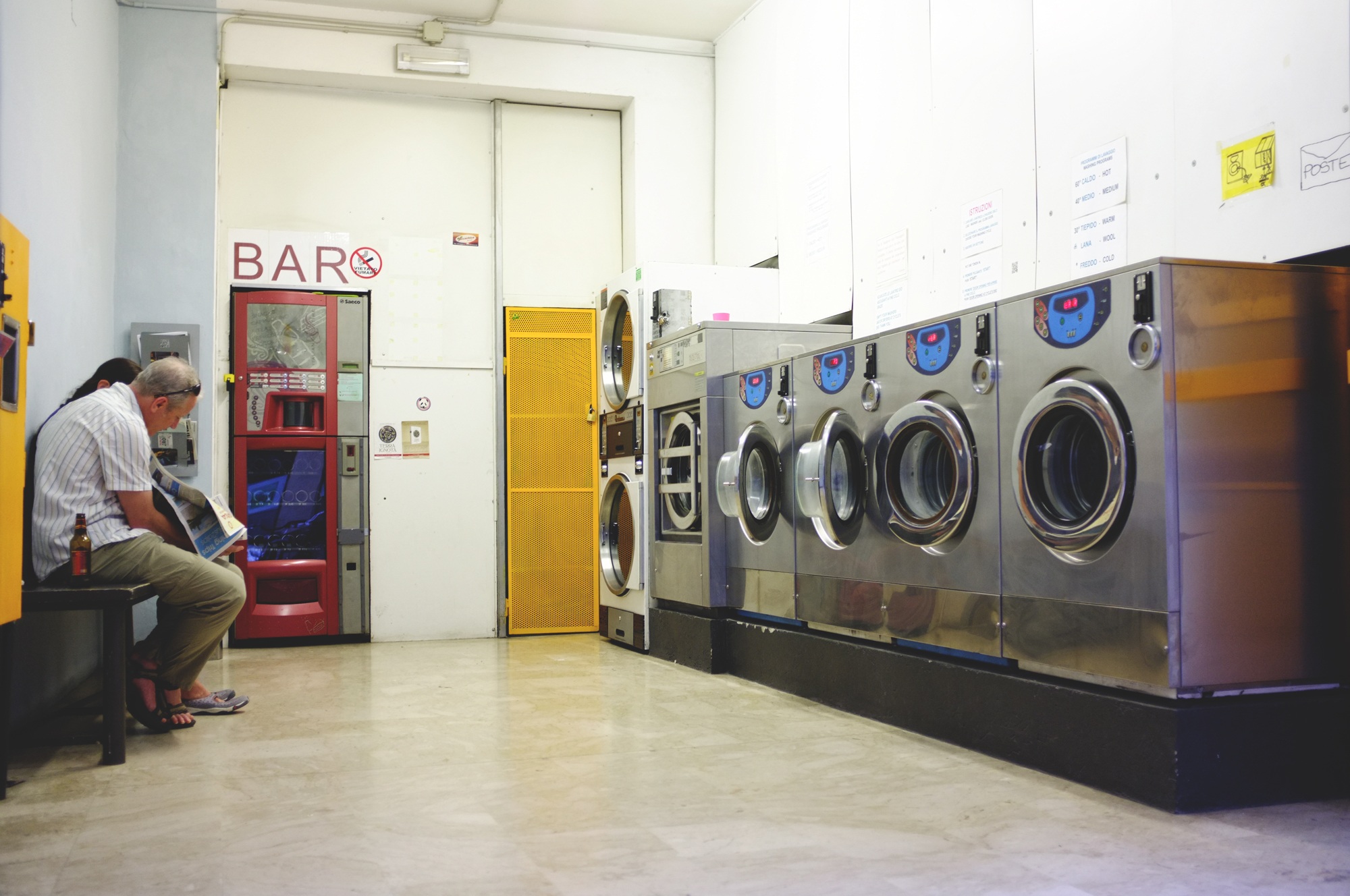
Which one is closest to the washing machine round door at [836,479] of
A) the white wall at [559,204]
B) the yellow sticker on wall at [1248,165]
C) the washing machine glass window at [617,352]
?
the yellow sticker on wall at [1248,165]

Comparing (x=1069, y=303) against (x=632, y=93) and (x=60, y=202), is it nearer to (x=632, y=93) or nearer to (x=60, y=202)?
(x=60, y=202)

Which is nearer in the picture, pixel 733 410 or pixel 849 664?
pixel 849 664

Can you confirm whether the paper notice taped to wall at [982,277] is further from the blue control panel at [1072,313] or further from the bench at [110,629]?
the bench at [110,629]

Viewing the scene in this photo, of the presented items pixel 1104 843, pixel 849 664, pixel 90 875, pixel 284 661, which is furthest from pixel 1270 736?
pixel 284 661

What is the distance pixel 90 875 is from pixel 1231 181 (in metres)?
3.13

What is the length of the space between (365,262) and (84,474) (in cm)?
321

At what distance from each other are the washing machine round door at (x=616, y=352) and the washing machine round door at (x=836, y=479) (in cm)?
230

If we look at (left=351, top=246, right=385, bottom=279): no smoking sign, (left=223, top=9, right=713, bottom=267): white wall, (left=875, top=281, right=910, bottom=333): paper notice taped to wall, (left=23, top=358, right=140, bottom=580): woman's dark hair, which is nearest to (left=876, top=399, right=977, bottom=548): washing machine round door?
(left=875, top=281, right=910, bottom=333): paper notice taped to wall

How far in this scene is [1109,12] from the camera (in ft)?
11.5

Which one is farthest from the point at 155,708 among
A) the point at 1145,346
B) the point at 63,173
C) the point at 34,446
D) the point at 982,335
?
the point at 1145,346

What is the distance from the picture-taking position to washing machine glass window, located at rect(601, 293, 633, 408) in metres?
6.05

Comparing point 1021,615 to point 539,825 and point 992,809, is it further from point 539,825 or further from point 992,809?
point 539,825

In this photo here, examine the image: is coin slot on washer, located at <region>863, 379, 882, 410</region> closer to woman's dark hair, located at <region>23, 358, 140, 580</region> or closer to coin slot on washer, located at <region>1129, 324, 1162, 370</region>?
coin slot on washer, located at <region>1129, 324, 1162, 370</region>

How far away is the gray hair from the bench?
27.6 inches
